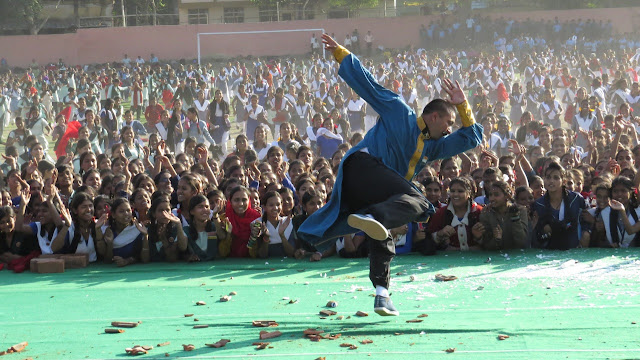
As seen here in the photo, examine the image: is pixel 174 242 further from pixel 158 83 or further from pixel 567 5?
pixel 567 5

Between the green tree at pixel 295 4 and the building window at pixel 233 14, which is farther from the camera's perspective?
the building window at pixel 233 14

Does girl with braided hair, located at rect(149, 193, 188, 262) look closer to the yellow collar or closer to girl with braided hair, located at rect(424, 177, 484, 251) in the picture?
girl with braided hair, located at rect(424, 177, 484, 251)

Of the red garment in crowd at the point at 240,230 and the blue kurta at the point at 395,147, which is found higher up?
the blue kurta at the point at 395,147

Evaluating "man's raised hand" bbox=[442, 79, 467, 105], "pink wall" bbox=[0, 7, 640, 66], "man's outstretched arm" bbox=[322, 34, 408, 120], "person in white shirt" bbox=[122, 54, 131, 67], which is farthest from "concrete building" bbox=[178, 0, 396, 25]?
"man's raised hand" bbox=[442, 79, 467, 105]

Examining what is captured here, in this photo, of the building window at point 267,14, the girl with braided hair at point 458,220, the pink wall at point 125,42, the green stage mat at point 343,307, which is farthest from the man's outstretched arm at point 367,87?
the building window at point 267,14

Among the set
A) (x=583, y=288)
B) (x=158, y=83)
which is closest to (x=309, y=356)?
(x=583, y=288)

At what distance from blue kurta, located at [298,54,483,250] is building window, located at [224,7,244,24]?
37.9m

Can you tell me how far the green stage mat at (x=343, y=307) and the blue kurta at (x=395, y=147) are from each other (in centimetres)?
59

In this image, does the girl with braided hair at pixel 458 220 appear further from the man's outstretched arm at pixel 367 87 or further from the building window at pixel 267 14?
the building window at pixel 267 14

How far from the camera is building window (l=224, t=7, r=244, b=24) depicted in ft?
139

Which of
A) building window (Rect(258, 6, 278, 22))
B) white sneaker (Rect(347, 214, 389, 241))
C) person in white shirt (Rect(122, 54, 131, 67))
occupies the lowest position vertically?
white sneaker (Rect(347, 214, 389, 241))

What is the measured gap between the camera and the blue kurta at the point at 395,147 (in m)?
5.31

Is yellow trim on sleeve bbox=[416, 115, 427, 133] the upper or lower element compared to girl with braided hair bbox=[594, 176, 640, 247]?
upper

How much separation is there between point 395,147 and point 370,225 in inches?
28.7
